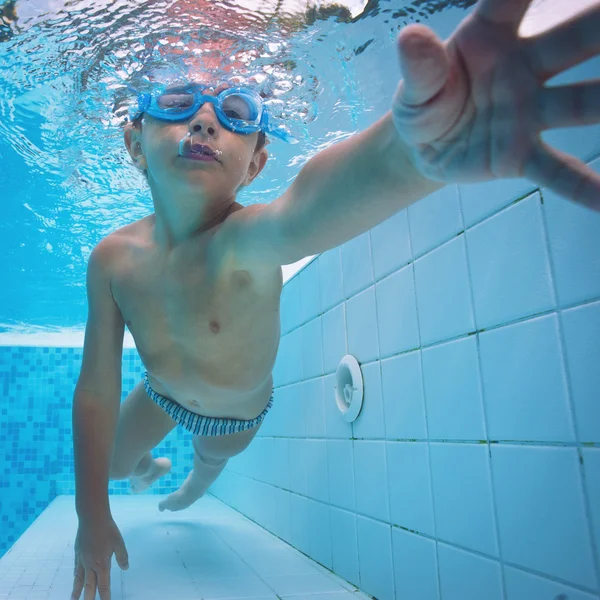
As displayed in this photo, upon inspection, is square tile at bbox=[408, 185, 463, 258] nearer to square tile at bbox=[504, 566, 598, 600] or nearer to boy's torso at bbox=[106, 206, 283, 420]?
boy's torso at bbox=[106, 206, 283, 420]

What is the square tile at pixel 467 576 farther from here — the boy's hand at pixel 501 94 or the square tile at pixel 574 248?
the boy's hand at pixel 501 94

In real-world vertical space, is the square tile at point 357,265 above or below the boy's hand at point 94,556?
above

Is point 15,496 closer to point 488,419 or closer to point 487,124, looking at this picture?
point 488,419

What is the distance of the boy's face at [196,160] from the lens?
6.86 ft

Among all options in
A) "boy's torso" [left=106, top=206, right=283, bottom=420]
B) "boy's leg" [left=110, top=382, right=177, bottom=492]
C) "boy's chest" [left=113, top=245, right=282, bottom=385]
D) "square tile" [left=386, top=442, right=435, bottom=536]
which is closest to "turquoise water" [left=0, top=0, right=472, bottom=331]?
"boy's torso" [left=106, top=206, right=283, bottom=420]

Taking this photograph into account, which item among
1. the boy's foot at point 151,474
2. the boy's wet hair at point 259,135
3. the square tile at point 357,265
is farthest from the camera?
the boy's foot at point 151,474

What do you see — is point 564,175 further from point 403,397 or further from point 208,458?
point 208,458

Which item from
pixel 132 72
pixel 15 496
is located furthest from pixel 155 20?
pixel 15 496

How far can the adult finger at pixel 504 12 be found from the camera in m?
0.78


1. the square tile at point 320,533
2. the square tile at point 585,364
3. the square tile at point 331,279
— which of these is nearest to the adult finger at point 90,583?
the square tile at point 320,533

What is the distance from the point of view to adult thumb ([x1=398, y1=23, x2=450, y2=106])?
2.51ft

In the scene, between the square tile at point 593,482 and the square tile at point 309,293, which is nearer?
the square tile at point 593,482

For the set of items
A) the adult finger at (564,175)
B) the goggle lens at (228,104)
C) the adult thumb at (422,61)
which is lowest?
the adult finger at (564,175)

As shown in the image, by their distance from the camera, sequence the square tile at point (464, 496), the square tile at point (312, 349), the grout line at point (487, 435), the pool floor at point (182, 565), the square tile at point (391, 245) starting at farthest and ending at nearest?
1. the square tile at point (312, 349)
2. the pool floor at point (182, 565)
3. the square tile at point (391, 245)
4. the square tile at point (464, 496)
5. the grout line at point (487, 435)
